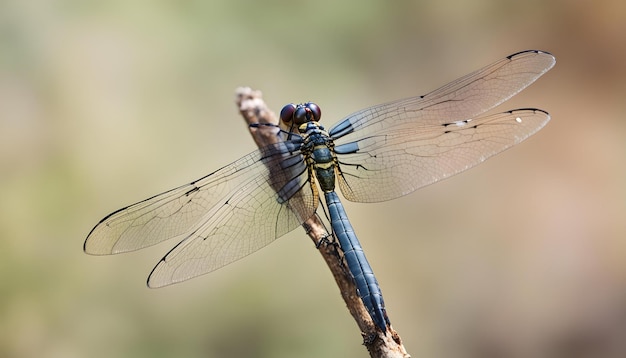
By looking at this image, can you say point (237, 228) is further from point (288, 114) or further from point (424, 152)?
point (424, 152)

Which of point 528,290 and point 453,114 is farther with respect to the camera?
point 528,290

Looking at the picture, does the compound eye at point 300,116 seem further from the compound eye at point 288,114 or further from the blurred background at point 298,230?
the blurred background at point 298,230

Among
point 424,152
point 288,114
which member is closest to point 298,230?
point 288,114

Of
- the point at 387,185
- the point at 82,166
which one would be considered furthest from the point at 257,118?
the point at 82,166

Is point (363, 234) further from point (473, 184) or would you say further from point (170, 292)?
point (170, 292)

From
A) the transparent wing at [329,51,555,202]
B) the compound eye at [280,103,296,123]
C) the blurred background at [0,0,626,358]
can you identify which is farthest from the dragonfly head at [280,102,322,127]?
the blurred background at [0,0,626,358]

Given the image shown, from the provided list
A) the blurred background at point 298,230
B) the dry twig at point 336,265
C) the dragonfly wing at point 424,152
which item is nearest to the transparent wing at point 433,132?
the dragonfly wing at point 424,152
